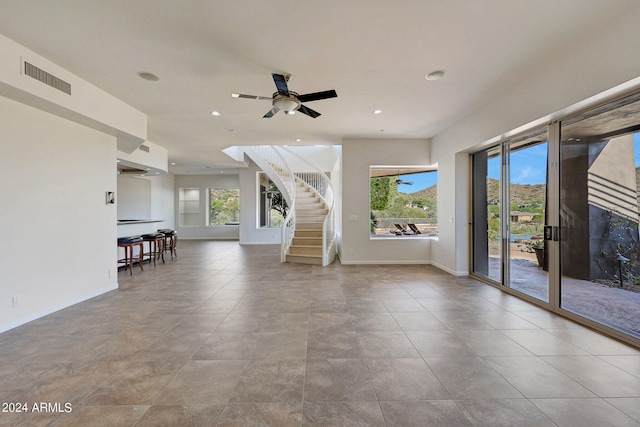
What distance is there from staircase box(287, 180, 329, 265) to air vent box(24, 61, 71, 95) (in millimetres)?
5225

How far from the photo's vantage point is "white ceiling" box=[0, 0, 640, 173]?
2322 millimetres

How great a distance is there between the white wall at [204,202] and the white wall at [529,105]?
9496mm

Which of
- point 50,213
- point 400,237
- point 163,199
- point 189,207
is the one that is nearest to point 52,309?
point 50,213

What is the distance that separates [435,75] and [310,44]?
5.69 feet

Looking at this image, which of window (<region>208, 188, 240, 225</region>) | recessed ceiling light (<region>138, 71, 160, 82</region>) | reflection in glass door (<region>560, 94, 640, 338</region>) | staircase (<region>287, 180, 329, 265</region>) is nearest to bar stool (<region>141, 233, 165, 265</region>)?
staircase (<region>287, 180, 329, 265</region>)

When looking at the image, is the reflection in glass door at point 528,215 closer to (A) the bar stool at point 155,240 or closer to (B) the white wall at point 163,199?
(A) the bar stool at point 155,240

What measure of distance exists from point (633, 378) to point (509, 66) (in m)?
3.33

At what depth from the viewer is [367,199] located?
6492mm

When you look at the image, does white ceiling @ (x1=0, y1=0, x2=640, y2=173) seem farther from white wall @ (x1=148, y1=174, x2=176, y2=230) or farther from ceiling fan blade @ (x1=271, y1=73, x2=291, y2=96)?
white wall @ (x1=148, y1=174, x2=176, y2=230)

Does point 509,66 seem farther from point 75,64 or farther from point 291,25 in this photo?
point 75,64

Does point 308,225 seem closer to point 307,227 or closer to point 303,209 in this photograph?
point 307,227

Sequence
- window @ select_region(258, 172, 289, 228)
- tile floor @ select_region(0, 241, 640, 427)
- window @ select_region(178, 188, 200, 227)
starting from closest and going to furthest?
1. tile floor @ select_region(0, 241, 640, 427)
2. window @ select_region(258, 172, 289, 228)
3. window @ select_region(178, 188, 200, 227)

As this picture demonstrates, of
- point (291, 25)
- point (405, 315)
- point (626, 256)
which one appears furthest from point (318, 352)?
point (626, 256)

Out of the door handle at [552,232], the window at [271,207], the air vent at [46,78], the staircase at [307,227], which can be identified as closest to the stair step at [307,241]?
the staircase at [307,227]
